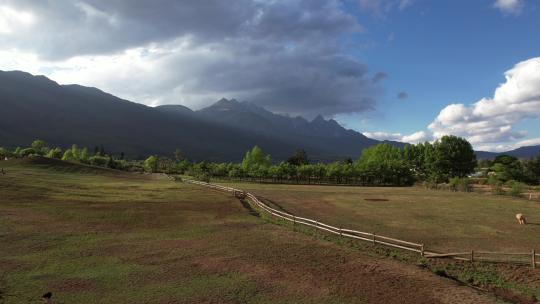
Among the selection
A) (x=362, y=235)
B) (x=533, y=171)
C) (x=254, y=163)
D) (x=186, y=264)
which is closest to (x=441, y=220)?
(x=362, y=235)

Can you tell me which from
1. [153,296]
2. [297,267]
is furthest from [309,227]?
[153,296]

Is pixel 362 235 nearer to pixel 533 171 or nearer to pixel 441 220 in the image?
pixel 441 220

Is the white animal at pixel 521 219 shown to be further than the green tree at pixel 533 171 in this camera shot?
No

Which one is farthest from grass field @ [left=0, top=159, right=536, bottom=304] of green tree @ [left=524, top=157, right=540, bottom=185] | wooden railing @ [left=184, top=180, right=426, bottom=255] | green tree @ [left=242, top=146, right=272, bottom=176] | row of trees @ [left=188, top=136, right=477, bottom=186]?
green tree @ [left=524, top=157, right=540, bottom=185]

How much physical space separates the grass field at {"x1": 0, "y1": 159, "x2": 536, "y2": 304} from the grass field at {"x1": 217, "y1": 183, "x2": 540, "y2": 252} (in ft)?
30.5

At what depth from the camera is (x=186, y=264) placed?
A: 83.4 feet

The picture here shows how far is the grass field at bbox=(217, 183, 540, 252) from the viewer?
111 ft

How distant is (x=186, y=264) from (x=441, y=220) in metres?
33.2

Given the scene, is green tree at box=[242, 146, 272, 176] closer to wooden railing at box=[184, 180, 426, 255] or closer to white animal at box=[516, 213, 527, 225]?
wooden railing at box=[184, 180, 426, 255]

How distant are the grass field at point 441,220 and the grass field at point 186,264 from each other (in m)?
9.29

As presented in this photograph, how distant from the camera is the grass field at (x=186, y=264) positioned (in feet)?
66.7

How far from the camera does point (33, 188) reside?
57406 mm

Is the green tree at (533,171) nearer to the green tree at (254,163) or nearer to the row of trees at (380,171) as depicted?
the row of trees at (380,171)

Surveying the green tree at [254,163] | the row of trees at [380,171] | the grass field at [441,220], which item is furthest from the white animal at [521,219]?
the green tree at [254,163]
